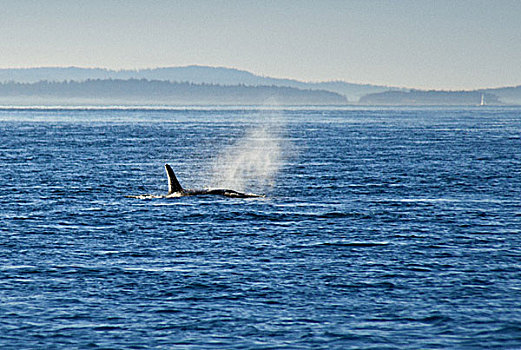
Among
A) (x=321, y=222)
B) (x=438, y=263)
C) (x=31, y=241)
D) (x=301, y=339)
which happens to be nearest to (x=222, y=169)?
(x=321, y=222)

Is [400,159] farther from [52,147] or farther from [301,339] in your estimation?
[301,339]

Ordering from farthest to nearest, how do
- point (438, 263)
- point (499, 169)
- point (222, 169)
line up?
point (222, 169), point (499, 169), point (438, 263)

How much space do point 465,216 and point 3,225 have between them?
16987mm

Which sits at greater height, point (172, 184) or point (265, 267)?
point (172, 184)

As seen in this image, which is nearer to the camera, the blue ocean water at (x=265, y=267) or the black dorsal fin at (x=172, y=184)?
the blue ocean water at (x=265, y=267)

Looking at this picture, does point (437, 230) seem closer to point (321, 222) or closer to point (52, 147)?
point (321, 222)

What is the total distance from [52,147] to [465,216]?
57955mm

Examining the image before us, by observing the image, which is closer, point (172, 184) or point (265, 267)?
point (265, 267)

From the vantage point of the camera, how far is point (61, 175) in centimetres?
4769

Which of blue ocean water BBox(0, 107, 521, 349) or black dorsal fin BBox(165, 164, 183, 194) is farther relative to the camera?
black dorsal fin BBox(165, 164, 183, 194)

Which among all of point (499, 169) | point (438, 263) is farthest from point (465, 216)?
point (499, 169)

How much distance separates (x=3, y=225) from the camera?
27438mm

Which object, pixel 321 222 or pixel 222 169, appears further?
pixel 222 169

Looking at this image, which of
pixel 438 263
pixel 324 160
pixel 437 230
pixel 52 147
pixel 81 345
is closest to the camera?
pixel 81 345
